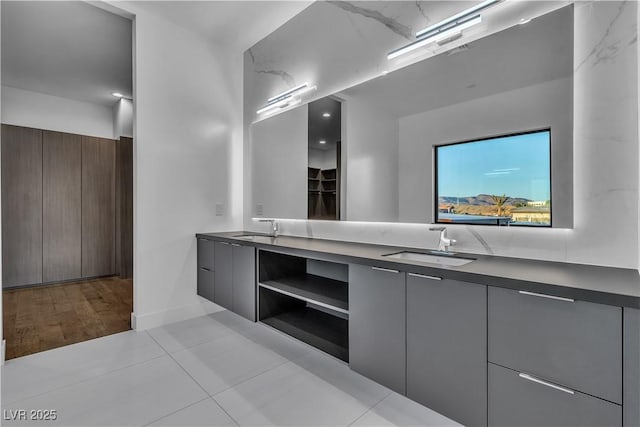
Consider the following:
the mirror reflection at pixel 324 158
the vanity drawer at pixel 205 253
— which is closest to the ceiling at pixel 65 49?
the mirror reflection at pixel 324 158

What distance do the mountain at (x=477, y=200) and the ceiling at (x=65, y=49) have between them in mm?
3378

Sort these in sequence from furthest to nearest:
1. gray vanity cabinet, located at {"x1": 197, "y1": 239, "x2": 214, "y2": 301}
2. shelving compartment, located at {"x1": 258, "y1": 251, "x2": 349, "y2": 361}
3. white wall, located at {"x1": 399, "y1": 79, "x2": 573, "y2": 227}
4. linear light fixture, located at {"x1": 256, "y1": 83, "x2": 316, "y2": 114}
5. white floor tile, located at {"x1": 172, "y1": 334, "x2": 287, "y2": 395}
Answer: gray vanity cabinet, located at {"x1": 197, "y1": 239, "x2": 214, "y2": 301}
linear light fixture, located at {"x1": 256, "y1": 83, "x2": 316, "y2": 114}
shelving compartment, located at {"x1": 258, "y1": 251, "x2": 349, "y2": 361}
white floor tile, located at {"x1": 172, "y1": 334, "x2": 287, "y2": 395}
white wall, located at {"x1": 399, "y1": 79, "x2": 573, "y2": 227}

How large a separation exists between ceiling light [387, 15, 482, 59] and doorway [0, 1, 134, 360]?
2.74 meters

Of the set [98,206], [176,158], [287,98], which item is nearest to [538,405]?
[287,98]

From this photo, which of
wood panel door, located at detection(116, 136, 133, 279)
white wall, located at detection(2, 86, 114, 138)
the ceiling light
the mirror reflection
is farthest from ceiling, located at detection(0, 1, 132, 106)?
the ceiling light

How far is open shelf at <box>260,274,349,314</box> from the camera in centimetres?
193

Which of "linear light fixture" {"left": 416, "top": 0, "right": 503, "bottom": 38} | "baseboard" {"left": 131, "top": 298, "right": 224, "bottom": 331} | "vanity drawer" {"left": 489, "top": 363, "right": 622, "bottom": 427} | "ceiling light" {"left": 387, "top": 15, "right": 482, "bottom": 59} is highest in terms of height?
"linear light fixture" {"left": 416, "top": 0, "right": 503, "bottom": 38}

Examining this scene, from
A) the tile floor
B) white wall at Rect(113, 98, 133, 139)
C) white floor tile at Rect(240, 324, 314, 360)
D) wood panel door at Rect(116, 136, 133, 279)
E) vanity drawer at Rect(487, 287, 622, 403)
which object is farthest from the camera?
white wall at Rect(113, 98, 133, 139)

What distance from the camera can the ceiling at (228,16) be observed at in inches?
106

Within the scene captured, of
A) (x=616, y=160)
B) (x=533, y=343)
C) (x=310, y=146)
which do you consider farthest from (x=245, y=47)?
(x=533, y=343)

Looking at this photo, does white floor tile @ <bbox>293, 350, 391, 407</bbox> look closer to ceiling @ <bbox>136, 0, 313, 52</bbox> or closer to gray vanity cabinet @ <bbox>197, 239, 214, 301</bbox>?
gray vanity cabinet @ <bbox>197, 239, 214, 301</bbox>

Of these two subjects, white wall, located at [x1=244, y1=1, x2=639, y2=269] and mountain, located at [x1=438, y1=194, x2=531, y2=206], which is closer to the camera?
white wall, located at [x1=244, y1=1, x2=639, y2=269]

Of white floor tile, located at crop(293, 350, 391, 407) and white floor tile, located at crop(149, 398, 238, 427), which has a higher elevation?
white floor tile, located at crop(293, 350, 391, 407)

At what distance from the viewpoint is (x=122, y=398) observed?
1733 mm
